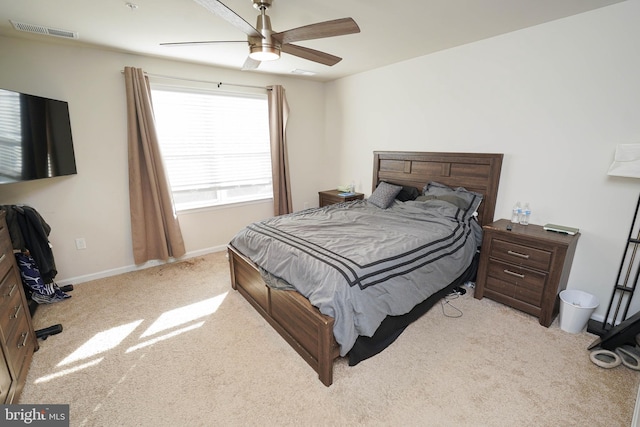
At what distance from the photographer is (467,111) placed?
119 inches

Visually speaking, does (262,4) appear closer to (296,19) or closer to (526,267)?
(296,19)

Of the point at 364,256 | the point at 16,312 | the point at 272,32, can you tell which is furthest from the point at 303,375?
the point at 272,32

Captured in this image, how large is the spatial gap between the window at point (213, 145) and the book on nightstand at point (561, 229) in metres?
3.42

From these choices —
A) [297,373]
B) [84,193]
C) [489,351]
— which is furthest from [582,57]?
[84,193]

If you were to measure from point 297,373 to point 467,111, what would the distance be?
2.98m

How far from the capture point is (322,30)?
1.73 m

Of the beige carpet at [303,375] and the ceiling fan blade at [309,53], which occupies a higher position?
the ceiling fan blade at [309,53]

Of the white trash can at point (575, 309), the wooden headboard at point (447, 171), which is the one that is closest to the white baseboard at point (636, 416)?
the white trash can at point (575, 309)

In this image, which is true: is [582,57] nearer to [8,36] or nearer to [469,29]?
[469,29]

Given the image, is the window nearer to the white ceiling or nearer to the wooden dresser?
the white ceiling

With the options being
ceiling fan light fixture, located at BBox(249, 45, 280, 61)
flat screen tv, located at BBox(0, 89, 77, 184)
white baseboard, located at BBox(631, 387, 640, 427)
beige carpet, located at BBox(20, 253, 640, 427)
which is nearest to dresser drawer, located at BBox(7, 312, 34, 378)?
beige carpet, located at BBox(20, 253, 640, 427)

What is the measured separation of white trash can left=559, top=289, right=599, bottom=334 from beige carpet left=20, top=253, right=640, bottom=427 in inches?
3.1

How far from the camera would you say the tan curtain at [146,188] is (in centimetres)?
A: 308

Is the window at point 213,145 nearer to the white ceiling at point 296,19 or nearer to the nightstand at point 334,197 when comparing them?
the white ceiling at point 296,19
